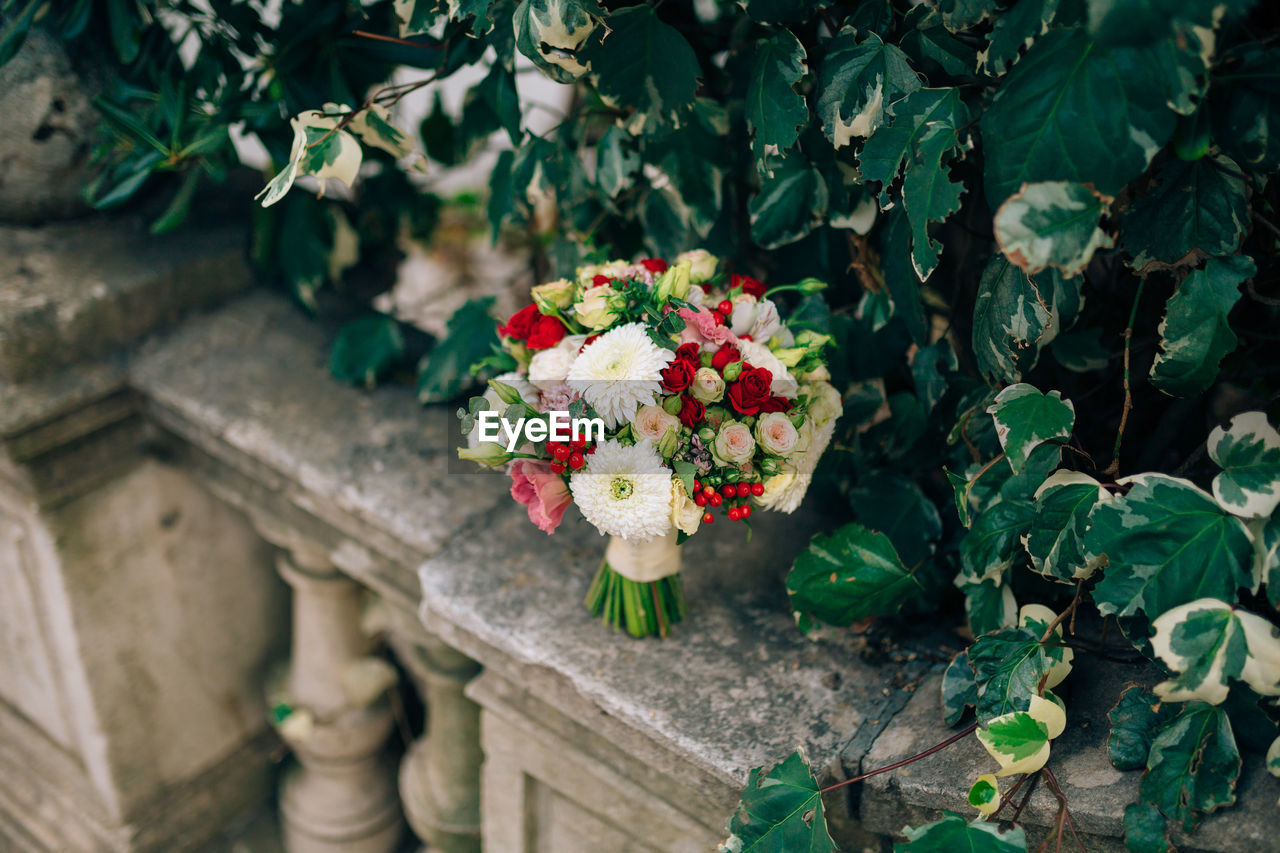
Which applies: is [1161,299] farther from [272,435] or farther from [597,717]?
[272,435]

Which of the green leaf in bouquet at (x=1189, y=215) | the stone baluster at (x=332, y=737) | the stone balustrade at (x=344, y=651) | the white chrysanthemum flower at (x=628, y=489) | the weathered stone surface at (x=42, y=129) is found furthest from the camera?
the stone baluster at (x=332, y=737)

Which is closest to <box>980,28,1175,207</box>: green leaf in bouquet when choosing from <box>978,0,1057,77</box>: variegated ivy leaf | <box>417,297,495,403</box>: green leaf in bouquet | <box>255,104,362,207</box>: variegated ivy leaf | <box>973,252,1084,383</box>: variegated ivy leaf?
<box>978,0,1057,77</box>: variegated ivy leaf

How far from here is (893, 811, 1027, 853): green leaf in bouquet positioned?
2.47ft

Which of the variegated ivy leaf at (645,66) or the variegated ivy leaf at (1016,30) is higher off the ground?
the variegated ivy leaf at (1016,30)

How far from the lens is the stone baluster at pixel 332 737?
1.65m

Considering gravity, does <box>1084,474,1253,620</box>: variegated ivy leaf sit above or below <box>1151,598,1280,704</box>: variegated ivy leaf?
above

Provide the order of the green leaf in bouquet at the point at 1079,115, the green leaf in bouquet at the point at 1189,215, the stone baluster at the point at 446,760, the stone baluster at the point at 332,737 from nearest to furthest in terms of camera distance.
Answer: the green leaf in bouquet at the point at 1079,115 → the green leaf in bouquet at the point at 1189,215 → the stone baluster at the point at 446,760 → the stone baluster at the point at 332,737

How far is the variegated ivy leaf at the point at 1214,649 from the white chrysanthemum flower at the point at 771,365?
1.29 feet

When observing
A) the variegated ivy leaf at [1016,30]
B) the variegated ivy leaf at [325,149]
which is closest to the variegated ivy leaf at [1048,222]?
the variegated ivy leaf at [1016,30]

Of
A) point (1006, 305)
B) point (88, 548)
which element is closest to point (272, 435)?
point (88, 548)

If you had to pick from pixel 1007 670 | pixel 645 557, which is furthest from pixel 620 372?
pixel 1007 670

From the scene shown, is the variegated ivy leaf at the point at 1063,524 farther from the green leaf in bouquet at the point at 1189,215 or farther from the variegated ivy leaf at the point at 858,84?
the variegated ivy leaf at the point at 858,84

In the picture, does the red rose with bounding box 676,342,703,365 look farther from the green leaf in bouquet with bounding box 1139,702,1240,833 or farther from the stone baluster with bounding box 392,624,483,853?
the stone baluster with bounding box 392,624,483,853

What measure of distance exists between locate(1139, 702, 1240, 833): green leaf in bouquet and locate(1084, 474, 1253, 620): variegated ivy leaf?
107mm
